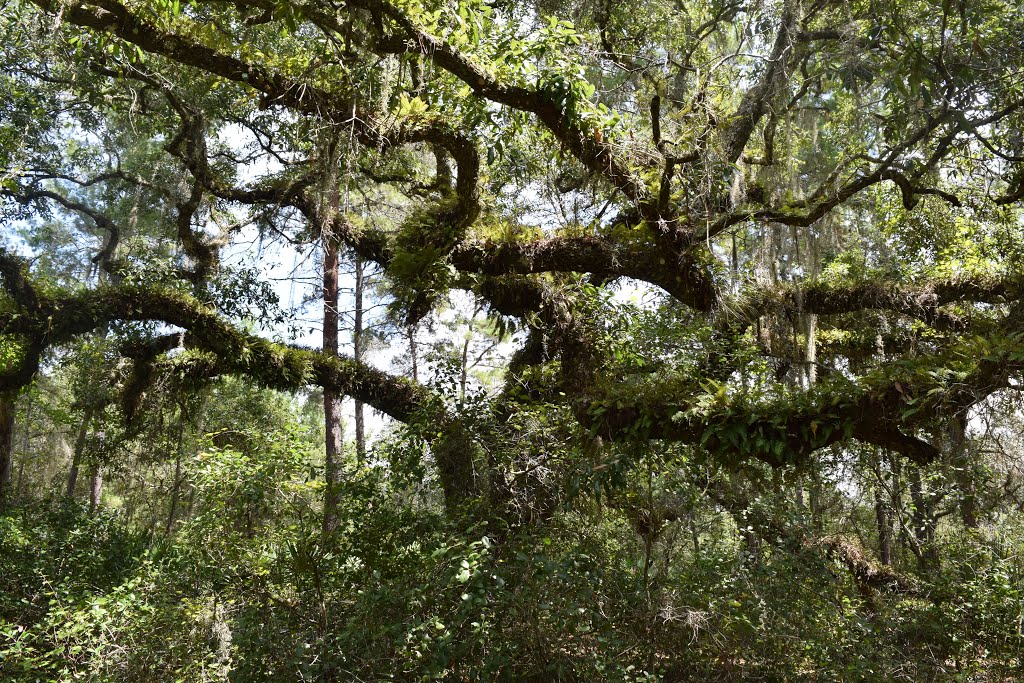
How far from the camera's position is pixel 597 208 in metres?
7.66

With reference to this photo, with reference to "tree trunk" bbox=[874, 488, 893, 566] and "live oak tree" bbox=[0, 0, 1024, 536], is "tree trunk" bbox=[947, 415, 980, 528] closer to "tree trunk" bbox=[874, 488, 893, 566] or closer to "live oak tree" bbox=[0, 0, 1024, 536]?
"live oak tree" bbox=[0, 0, 1024, 536]

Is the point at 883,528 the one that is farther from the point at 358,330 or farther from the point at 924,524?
the point at 358,330

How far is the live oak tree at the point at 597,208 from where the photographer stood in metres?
5.66

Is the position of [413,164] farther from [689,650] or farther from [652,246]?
[689,650]

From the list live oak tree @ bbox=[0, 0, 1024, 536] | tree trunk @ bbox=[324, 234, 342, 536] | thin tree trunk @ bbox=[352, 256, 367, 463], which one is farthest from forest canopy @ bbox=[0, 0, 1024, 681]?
thin tree trunk @ bbox=[352, 256, 367, 463]

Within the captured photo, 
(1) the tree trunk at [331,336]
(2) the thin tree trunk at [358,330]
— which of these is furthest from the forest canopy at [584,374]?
(2) the thin tree trunk at [358,330]

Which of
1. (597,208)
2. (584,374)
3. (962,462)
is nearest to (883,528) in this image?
(962,462)

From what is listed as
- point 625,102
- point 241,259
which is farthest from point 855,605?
point 241,259

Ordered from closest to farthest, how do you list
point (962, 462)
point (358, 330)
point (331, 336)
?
point (962, 462), point (331, 336), point (358, 330)

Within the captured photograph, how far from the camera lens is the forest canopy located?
17.7 ft

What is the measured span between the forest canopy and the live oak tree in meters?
0.05

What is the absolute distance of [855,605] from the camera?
20.6 feet

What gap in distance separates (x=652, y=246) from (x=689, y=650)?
11.3 feet

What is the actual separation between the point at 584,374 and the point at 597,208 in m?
1.73
